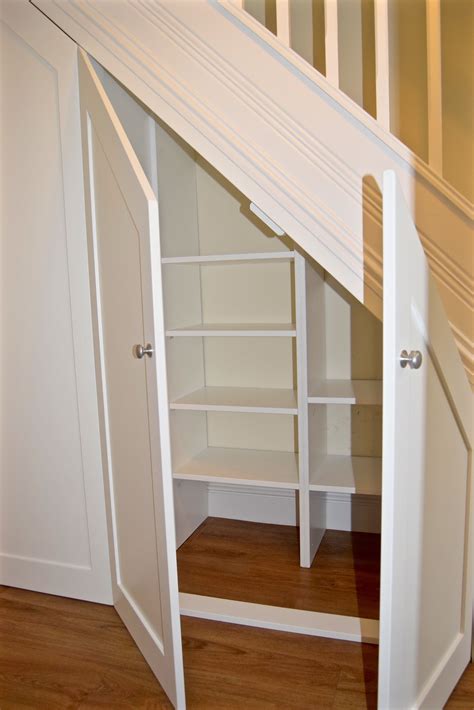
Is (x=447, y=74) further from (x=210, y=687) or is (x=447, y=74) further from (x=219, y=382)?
(x=210, y=687)

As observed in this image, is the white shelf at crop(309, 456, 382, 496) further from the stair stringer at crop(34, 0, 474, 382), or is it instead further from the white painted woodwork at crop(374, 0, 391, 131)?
the white painted woodwork at crop(374, 0, 391, 131)

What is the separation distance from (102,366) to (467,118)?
158cm

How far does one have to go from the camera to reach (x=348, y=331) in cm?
251

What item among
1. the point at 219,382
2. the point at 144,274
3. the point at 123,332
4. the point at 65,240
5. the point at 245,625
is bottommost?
the point at 245,625

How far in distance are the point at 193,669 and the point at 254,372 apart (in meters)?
1.31

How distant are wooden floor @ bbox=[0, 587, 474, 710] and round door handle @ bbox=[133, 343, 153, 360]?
936 mm

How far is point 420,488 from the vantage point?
1271 millimetres

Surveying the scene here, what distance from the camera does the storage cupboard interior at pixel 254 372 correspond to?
2.23 m

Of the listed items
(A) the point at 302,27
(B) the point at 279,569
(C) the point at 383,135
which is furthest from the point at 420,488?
(A) the point at 302,27

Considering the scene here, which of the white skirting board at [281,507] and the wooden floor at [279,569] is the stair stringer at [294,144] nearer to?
the wooden floor at [279,569]

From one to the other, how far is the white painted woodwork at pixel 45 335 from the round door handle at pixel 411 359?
1143 millimetres

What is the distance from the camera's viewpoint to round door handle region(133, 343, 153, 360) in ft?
4.60

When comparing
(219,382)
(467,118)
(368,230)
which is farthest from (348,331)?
(368,230)

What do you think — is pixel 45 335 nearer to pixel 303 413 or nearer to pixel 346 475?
pixel 303 413
